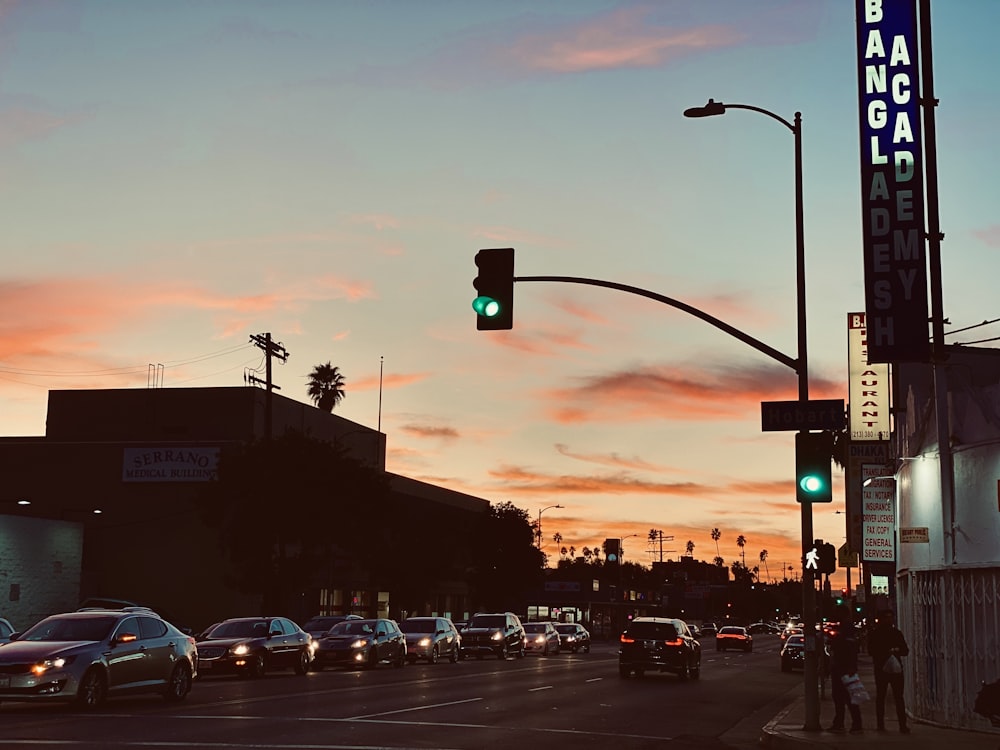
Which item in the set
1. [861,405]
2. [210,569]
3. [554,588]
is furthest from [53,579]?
[554,588]

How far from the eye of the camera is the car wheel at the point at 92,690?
19594 millimetres

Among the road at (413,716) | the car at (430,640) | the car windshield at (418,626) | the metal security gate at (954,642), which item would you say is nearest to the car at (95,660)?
the road at (413,716)

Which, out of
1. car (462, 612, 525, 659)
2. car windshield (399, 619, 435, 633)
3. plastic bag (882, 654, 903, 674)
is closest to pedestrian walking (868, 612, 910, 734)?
plastic bag (882, 654, 903, 674)

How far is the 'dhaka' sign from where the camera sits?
63.6 feet

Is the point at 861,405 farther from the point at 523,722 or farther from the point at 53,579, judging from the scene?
the point at 53,579

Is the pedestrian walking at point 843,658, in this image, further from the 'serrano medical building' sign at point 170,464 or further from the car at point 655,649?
the 'serrano medical building' sign at point 170,464

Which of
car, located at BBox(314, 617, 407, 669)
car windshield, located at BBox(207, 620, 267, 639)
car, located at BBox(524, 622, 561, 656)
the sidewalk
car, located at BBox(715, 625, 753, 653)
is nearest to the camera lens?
the sidewalk

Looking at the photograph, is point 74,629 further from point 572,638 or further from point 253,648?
point 572,638

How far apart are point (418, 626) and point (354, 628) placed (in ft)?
18.6

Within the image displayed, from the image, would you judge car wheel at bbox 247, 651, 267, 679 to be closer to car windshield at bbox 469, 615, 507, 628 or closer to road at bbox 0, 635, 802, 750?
road at bbox 0, 635, 802, 750

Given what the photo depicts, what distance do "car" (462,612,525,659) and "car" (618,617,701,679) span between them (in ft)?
50.6

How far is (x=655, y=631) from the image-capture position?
36.8m

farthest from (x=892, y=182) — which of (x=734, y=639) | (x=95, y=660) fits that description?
(x=734, y=639)

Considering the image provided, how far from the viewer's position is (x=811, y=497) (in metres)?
18.6
